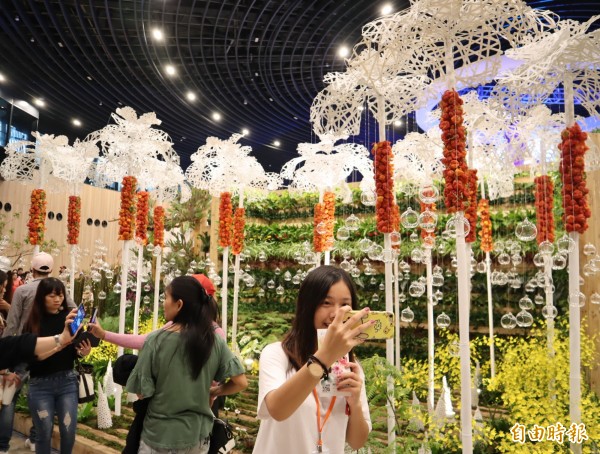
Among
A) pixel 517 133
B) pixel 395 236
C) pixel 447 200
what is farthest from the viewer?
pixel 517 133

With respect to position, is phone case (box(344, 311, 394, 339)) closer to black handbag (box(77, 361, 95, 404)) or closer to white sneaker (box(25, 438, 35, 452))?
black handbag (box(77, 361, 95, 404))

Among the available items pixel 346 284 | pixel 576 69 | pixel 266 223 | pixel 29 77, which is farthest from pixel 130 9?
pixel 346 284

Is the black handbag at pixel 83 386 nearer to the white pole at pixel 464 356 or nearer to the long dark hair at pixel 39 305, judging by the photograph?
the long dark hair at pixel 39 305

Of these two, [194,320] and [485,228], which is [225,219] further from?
[194,320]

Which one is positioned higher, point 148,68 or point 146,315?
point 148,68

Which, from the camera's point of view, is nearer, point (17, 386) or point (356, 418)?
point (356, 418)

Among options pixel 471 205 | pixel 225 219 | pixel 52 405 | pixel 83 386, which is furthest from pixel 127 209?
pixel 471 205

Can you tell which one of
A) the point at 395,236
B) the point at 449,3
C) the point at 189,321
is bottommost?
the point at 189,321

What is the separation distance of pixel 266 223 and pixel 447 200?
7.26 meters

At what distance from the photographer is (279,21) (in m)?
8.27

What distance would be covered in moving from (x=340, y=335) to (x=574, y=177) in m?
2.85

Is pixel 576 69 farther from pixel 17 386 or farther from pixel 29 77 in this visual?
pixel 29 77

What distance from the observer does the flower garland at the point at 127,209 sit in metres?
5.41

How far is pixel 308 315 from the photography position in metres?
1.50
